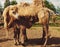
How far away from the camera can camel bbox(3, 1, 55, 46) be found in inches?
411

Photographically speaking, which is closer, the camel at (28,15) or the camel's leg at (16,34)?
the camel at (28,15)

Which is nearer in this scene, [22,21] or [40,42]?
[22,21]

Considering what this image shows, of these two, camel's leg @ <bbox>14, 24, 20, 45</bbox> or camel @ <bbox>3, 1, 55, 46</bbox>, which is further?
camel's leg @ <bbox>14, 24, 20, 45</bbox>

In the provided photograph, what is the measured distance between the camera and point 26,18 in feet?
36.3

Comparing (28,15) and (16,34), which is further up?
(28,15)

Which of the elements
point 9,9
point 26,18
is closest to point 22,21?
point 26,18

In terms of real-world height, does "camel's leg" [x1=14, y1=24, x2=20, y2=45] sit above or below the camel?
below

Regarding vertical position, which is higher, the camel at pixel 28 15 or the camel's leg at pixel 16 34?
the camel at pixel 28 15

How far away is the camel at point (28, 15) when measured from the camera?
411 inches

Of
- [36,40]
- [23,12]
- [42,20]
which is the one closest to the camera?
[42,20]

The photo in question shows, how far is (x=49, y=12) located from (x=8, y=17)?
7.17 ft

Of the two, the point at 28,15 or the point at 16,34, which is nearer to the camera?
the point at 28,15

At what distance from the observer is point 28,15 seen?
10.9 meters

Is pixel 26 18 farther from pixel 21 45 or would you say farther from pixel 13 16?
pixel 21 45
